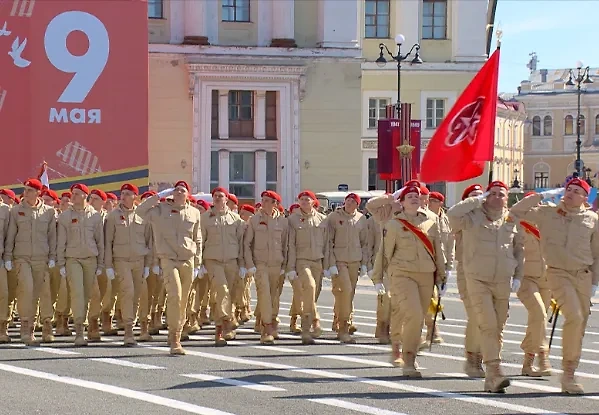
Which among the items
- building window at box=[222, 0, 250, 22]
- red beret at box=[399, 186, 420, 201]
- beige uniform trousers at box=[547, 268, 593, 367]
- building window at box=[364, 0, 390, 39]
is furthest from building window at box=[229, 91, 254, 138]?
beige uniform trousers at box=[547, 268, 593, 367]

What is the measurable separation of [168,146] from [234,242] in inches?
1241

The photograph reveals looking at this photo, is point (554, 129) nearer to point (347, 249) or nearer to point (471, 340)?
point (347, 249)

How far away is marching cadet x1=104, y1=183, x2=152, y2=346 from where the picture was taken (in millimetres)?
18562

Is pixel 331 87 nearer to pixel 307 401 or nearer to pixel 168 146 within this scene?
pixel 168 146

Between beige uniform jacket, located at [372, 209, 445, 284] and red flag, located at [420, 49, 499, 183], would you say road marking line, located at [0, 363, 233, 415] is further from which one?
red flag, located at [420, 49, 499, 183]

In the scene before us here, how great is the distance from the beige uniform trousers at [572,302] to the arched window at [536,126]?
10628cm

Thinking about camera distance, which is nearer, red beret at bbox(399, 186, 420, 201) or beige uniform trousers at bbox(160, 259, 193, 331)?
red beret at bbox(399, 186, 420, 201)

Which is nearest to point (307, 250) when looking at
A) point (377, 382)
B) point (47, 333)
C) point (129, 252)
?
point (129, 252)

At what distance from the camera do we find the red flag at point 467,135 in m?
14.9

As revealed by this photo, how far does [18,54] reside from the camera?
29.8 m

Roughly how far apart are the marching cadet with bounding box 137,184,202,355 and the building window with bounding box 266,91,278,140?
34551 mm

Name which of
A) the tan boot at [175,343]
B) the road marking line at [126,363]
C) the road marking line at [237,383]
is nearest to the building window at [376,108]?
the tan boot at [175,343]

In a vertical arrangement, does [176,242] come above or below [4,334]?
above

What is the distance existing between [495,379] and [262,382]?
2380mm
